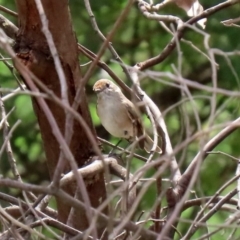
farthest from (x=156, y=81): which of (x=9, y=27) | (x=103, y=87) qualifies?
(x=9, y=27)

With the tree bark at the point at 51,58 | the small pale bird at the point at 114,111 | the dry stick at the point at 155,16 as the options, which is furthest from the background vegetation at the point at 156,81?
the tree bark at the point at 51,58

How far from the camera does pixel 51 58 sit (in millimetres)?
1953

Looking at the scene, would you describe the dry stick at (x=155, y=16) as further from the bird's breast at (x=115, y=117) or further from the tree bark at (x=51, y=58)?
the bird's breast at (x=115, y=117)

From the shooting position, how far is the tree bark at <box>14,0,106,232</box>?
1.95 metres

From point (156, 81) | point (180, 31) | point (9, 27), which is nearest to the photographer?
point (180, 31)

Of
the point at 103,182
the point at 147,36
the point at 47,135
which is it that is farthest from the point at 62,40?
the point at 147,36

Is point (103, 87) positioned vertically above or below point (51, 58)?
below

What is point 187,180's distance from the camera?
182 cm

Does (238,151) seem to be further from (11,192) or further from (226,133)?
(226,133)

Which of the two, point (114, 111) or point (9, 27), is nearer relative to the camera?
point (9, 27)

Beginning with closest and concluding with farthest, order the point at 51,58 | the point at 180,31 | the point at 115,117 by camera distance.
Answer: the point at 180,31
the point at 51,58
the point at 115,117

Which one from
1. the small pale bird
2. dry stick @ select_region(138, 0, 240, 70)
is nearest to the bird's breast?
the small pale bird

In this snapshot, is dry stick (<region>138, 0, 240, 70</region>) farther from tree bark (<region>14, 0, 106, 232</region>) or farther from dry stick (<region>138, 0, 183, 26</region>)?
Answer: tree bark (<region>14, 0, 106, 232</region>)

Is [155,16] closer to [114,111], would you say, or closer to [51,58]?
[51,58]
